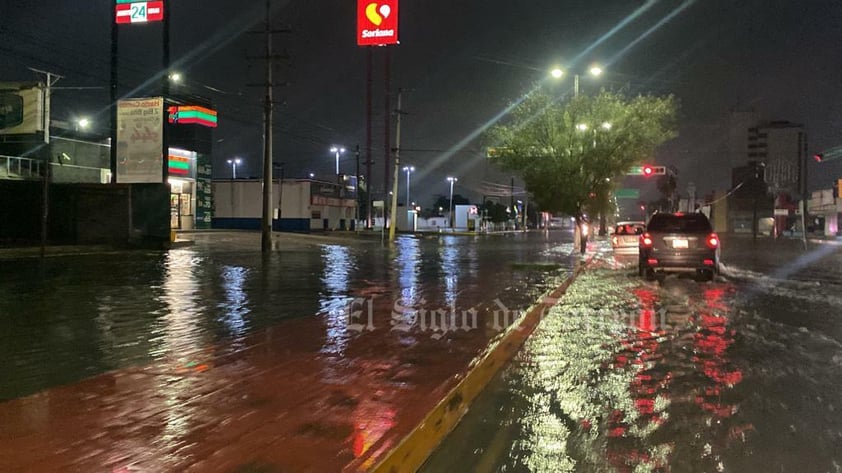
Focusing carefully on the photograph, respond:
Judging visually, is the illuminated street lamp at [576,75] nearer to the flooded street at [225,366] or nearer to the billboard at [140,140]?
the flooded street at [225,366]

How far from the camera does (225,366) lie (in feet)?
23.1

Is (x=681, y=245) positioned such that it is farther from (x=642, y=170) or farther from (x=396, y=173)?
(x=396, y=173)

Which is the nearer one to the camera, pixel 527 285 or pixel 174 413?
pixel 174 413

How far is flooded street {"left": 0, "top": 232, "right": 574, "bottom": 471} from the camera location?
4609 millimetres

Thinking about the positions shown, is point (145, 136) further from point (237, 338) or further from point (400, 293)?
point (237, 338)

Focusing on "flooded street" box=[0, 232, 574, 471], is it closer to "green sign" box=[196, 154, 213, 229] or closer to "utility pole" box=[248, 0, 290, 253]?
"utility pole" box=[248, 0, 290, 253]

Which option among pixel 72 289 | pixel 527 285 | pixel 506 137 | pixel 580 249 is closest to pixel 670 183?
pixel 580 249

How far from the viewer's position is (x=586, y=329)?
1008 cm

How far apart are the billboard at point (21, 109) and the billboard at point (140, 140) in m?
3.10

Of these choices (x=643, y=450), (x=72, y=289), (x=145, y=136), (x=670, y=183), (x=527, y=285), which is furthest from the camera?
(x=670, y=183)

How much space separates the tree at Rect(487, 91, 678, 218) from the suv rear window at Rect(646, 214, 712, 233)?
23.5 ft

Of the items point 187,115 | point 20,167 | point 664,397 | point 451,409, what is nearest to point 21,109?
point 20,167

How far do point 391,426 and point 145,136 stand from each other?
2666 cm

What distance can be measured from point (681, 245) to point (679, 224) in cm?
67
